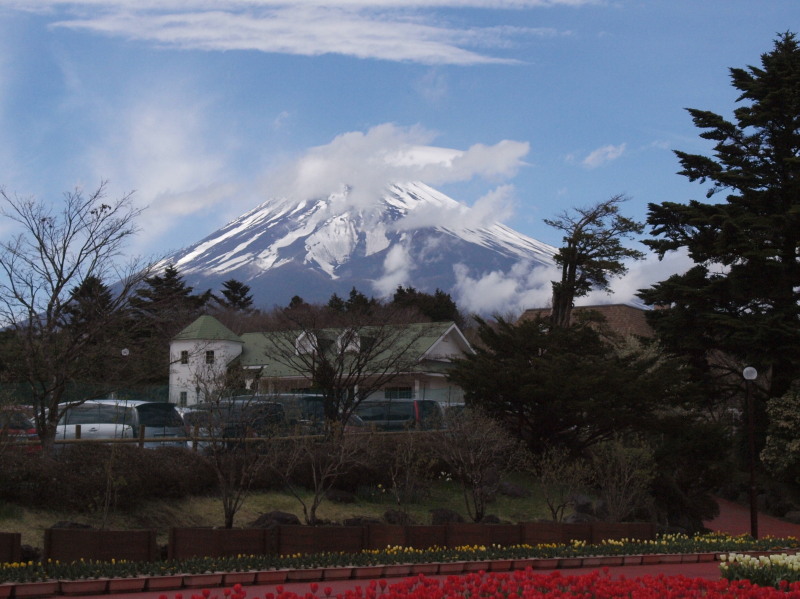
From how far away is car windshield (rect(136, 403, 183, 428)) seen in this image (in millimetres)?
22375

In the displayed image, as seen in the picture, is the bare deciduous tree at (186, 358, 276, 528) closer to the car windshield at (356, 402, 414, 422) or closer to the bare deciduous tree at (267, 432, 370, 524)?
the bare deciduous tree at (267, 432, 370, 524)

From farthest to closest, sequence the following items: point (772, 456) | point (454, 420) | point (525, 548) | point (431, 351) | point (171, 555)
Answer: point (431, 351) < point (772, 456) < point (454, 420) < point (525, 548) < point (171, 555)

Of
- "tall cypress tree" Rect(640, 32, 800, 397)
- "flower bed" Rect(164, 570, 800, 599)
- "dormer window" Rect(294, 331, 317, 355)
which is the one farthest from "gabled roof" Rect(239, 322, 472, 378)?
"flower bed" Rect(164, 570, 800, 599)

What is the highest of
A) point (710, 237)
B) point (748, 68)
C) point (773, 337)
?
point (748, 68)

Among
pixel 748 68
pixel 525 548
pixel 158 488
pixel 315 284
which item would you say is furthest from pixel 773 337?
pixel 315 284

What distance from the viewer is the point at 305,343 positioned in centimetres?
3494

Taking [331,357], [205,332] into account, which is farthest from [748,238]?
[205,332]

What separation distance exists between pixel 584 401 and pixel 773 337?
356 inches

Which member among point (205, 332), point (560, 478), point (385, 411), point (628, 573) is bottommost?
point (628, 573)

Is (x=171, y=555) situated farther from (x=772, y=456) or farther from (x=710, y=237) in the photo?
(x=710, y=237)

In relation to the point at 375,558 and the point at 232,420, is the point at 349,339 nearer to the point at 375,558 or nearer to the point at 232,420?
the point at 232,420

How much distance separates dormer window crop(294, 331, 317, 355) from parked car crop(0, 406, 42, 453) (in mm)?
12102

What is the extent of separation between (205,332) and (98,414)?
22.8 metres

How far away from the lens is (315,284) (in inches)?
7283
